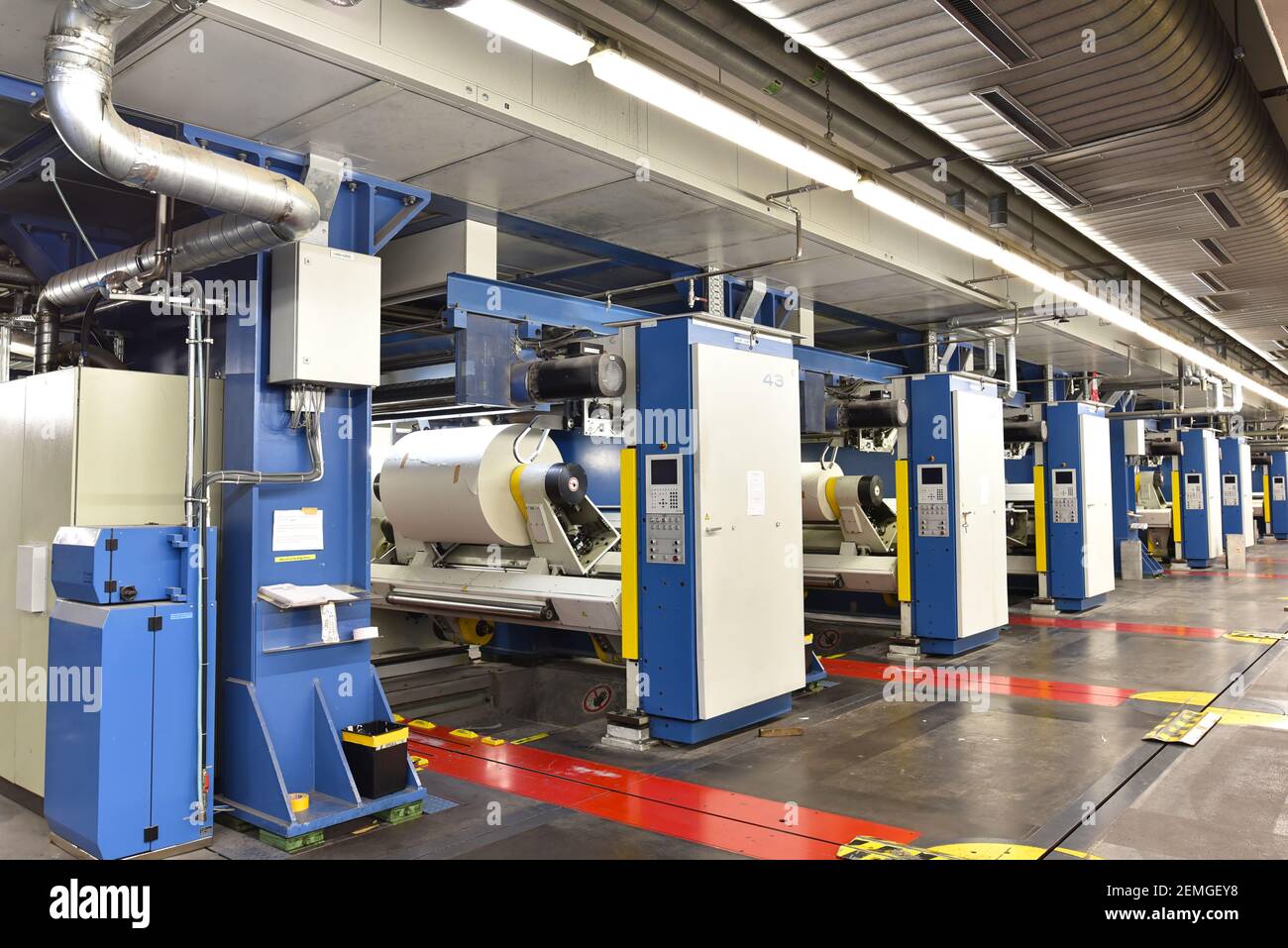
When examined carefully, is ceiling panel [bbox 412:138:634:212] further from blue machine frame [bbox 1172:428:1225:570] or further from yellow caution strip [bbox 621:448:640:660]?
blue machine frame [bbox 1172:428:1225:570]

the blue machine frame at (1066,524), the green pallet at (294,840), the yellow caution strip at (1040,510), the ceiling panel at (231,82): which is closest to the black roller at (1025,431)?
the blue machine frame at (1066,524)

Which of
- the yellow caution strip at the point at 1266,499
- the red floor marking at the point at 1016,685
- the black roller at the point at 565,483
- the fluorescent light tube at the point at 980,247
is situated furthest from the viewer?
A: the yellow caution strip at the point at 1266,499

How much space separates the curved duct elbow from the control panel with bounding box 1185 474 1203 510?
1706 cm

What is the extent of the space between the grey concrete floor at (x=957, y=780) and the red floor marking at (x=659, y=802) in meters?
0.12

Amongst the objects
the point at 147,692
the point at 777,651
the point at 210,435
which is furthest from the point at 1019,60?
the point at 147,692

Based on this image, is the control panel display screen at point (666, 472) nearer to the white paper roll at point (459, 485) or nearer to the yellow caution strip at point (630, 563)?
the yellow caution strip at point (630, 563)

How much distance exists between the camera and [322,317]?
429 centimetres

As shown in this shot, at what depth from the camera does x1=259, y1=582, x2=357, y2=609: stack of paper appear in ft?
13.5

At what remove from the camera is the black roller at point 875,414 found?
28.1 ft

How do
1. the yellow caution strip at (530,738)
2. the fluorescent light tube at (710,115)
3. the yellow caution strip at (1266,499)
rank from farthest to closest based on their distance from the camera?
the yellow caution strip at (1266,499)
the yellow caution strip at (530,738)
the fluorescent light tube at (710,115)

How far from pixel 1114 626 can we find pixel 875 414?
398 centimetres

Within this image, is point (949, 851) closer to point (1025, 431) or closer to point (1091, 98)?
point (1091, 98)

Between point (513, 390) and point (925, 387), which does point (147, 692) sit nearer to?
point (513, 390)

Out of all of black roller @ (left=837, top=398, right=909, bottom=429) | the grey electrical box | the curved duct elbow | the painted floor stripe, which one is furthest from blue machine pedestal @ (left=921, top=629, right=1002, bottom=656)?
the painted floor stripe
